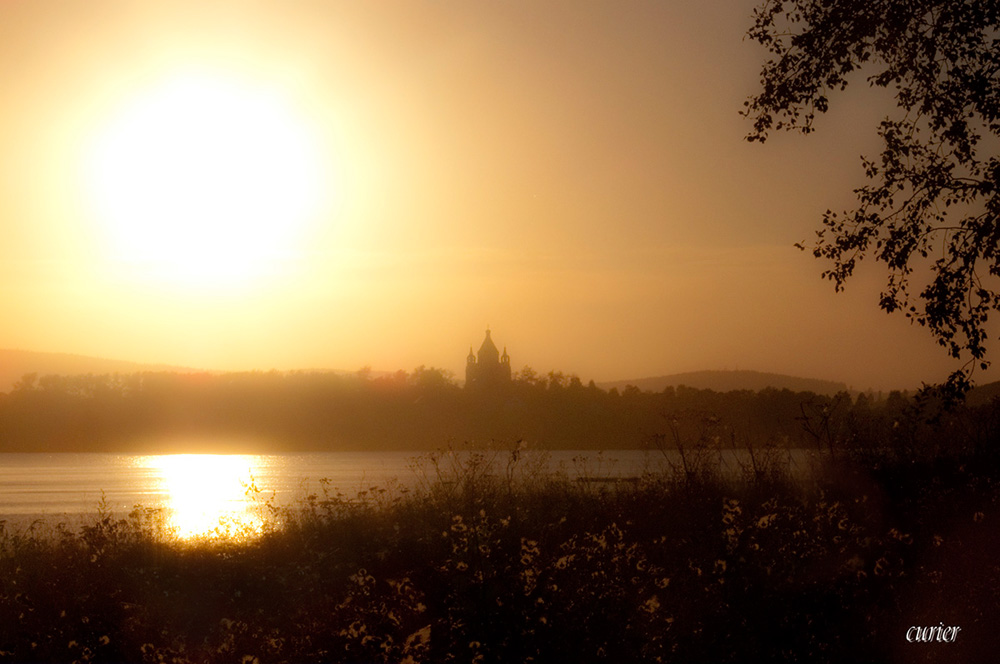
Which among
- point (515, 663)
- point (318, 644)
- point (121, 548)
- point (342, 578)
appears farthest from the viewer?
point (121, 548)

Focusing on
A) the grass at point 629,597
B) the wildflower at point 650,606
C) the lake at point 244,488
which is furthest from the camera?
the lake at point 244,488

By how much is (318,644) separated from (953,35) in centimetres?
852

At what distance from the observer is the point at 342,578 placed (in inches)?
522

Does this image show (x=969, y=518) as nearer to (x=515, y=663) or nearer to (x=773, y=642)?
(x=773, y=642)

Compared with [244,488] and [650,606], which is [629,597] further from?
[244,488]

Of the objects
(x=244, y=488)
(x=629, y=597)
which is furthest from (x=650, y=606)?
(x=244, y=488)

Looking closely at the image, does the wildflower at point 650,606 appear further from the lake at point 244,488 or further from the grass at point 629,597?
the lake at point 244,488

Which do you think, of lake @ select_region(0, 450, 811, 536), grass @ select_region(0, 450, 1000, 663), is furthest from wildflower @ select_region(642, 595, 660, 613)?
lake @ select_region(0, 450, 811, 536)

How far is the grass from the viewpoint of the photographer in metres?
8.28

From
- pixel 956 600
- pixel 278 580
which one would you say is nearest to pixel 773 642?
pixel 956 600

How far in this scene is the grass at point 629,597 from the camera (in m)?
8.28

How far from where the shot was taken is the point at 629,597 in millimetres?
8680

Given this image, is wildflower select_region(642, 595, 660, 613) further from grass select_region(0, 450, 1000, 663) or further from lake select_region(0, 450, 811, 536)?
lake select_region(0, 450, 811, 536)

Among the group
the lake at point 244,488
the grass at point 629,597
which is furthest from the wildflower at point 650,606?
the lake at point 244,488
